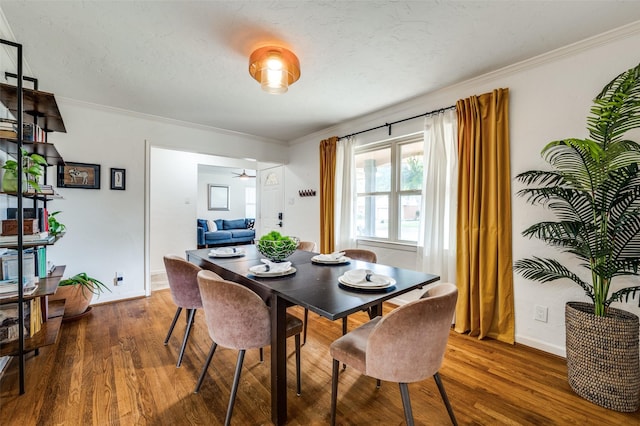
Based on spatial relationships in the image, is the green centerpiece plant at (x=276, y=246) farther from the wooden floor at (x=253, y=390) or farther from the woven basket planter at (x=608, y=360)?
the woven basket planter at (x=608, y=360)

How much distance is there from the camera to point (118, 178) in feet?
11.3

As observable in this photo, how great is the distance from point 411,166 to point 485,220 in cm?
107

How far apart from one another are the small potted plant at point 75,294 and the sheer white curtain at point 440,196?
11.8ft

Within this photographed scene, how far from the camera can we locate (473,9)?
168cm

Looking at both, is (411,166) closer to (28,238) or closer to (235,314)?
(235,314)

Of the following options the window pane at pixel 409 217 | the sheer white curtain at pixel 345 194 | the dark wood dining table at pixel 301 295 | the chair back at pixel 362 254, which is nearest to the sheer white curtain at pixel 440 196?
the window pane at pixel 409 217

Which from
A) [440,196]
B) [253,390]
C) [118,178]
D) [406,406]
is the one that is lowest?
[253,390]

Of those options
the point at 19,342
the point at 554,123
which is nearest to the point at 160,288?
the point at 19,342

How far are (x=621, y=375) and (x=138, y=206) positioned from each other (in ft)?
15.3

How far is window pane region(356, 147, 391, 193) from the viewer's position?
3.54 m

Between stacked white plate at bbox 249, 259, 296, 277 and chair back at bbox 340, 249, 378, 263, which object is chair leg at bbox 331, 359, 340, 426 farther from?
chair back at bbox 340, 249, 378, 263

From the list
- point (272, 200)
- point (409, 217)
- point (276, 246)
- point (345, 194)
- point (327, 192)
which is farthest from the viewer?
point (272, 200)

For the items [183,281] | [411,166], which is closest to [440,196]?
[411,166]

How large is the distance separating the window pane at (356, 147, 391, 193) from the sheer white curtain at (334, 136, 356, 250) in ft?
0.47
